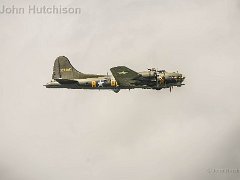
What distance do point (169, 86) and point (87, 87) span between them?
14346 mm

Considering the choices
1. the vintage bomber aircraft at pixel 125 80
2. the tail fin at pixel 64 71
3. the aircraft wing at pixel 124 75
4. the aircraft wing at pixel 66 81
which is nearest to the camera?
the aircraft wing at pixel 124 75

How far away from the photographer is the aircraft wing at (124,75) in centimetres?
7475

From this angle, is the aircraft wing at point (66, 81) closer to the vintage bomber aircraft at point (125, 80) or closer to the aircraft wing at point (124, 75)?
the vintage bomber aircraft at point (125, 80)

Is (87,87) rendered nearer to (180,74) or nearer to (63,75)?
(63,75)

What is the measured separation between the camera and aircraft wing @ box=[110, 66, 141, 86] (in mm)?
74750

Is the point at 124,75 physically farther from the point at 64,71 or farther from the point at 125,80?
the point at 64,71

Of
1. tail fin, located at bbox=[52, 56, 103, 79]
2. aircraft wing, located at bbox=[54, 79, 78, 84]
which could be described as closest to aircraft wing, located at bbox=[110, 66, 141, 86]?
aircraft wing, located at bbox=[54, 79, 78, 84]

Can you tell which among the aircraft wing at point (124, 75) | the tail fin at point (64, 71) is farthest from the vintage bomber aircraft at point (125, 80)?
the tail fin at point (64, 71)

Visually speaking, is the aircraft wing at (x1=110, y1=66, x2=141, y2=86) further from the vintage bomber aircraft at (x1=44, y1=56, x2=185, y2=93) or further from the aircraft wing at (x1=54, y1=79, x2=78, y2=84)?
the aircraft wing at (x1=54, y1=79, x2=78, y2=84)

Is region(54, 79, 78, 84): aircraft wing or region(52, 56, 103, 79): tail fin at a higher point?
region(52, 56, 103, 79): tail fin

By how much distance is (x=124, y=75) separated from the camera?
248 ft

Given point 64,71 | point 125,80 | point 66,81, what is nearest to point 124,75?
point 125,80

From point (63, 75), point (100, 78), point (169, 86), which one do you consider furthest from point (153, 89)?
point (63, 75)

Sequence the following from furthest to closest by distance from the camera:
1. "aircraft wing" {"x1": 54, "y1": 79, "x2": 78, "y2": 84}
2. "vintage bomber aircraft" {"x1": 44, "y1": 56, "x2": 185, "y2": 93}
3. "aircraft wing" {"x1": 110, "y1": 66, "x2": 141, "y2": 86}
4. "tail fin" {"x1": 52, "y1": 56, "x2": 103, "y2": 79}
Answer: "tail fin" {"x1": 52, "y1": 56, "x2": 103, "y2": 79}, "aircraft wing" {"x1": 54, "y1": 79, "x2": 78, "y2": 84}, "vintage bomber aircraft" {"x1": 44, "y1": 56, "x2": 185, "y2": 93}, "aircraft wing" {"x1": 110, "y1": 66, "x2": 141, "y2": 86}
